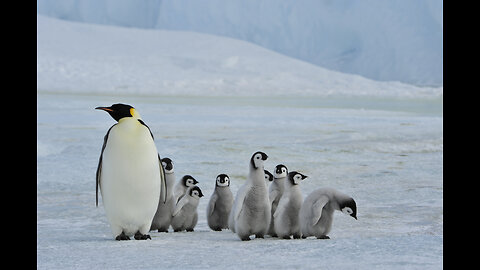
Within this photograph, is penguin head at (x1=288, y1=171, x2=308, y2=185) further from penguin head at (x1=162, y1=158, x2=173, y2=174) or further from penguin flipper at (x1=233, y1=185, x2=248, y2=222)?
penguin head at (x1=162, y1=158, x2=173, y2=174)

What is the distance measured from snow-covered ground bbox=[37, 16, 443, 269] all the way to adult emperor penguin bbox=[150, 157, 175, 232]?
111 mm

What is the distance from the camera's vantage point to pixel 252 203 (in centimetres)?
307

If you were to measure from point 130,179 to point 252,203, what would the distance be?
1.67 feet

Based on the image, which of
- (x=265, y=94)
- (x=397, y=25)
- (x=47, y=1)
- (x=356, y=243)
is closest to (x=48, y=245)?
(x=356, y=243)

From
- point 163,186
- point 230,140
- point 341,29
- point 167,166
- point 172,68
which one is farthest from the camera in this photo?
point 341,29

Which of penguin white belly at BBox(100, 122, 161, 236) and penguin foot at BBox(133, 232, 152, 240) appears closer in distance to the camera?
penguin white belly at BBox(100, 122, 161, 236)

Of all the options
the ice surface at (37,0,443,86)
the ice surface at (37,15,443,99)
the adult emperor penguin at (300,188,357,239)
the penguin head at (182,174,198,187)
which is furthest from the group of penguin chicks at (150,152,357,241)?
the ice surface at (37,0,443,86)

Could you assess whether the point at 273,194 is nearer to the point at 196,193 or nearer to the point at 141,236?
the point at 196,193

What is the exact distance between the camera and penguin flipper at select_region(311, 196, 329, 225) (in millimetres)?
2967

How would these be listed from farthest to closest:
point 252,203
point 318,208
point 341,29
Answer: point 341,29 < point 252,203 < point 318,208

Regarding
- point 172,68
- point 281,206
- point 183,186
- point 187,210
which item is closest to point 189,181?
point 183,186

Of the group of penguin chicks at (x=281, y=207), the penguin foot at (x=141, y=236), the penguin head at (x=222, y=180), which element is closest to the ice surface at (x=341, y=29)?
the penguin head at (x=222, y=180)

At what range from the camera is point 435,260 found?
2.39 meters

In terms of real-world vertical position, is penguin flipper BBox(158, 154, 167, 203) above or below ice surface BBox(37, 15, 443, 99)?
below
